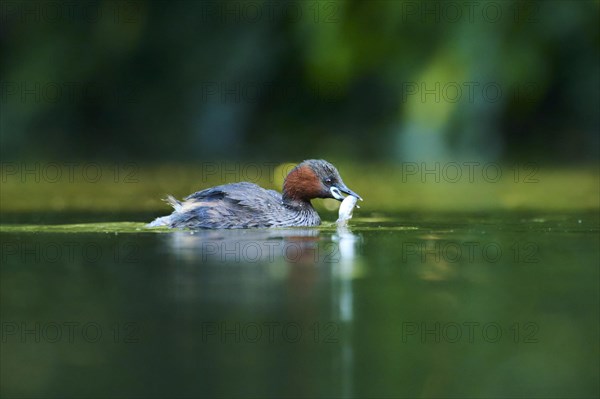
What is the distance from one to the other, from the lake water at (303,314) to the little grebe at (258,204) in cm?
40

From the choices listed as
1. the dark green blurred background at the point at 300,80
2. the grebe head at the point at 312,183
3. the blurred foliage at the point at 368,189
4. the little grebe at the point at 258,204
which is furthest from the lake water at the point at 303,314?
the dark green blurred background at the point at 300,80

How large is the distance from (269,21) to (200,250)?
974cm

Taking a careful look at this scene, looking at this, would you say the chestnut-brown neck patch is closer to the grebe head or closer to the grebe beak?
the grebe head

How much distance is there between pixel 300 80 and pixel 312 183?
27.5 ft

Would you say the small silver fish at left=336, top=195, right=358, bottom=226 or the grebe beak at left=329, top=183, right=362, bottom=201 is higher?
the grebe beak at left=329, top=183, right=362, bottom=201

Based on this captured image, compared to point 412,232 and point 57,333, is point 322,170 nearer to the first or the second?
point 412,232

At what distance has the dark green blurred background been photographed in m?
15.3

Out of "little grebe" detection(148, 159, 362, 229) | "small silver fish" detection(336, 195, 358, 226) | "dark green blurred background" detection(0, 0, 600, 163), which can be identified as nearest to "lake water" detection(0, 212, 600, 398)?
"little grebe" detection(148, 159, 362, 229)

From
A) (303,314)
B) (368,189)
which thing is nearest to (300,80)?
(368,189)

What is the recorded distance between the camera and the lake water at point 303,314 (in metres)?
4.85

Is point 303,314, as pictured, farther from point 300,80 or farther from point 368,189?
point 300,80

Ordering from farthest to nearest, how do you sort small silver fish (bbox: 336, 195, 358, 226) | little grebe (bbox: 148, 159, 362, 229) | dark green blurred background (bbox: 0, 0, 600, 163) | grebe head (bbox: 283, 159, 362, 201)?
dark green blurred background (bbox: 0, 0, 600, 163), grebe head (bbox: 283, 159, 362, 201), small silver fish (bbox: 336, 195, 358, 226), little grebe (bbox: 148, 159, 362, 229)

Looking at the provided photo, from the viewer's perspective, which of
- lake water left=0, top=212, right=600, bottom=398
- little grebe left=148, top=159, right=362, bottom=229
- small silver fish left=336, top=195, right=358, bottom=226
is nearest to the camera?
lake water left=0, top=212, right=600, bottom=398

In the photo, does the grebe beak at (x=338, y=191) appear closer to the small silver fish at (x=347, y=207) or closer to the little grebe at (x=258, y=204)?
the little grebe at (x=258, y=204)
